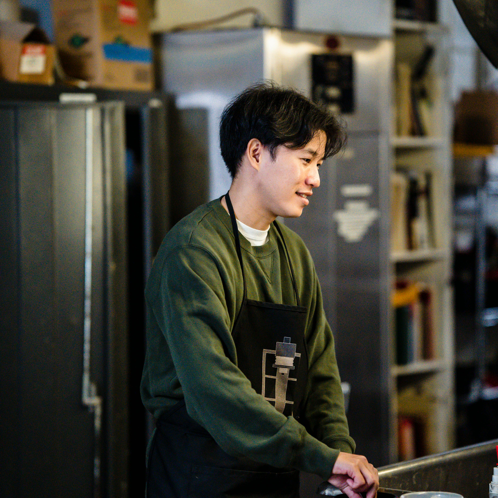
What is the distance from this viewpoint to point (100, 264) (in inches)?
96.8

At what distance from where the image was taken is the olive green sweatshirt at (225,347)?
1.22 m

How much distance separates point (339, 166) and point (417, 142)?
21.6 inches

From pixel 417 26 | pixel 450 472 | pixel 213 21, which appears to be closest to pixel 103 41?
pixel 213 21

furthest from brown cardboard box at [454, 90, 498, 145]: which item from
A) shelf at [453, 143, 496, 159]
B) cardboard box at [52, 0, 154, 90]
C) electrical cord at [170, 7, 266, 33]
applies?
cardboard box at [52, 0, 154, 90]

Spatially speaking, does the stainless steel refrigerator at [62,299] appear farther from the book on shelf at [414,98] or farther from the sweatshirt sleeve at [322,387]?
the book on shelf at [414,98]

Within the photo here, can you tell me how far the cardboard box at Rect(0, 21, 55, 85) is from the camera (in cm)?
247

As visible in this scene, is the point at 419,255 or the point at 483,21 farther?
the point at 419,255

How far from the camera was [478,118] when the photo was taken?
3.73m

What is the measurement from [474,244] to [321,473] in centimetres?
318

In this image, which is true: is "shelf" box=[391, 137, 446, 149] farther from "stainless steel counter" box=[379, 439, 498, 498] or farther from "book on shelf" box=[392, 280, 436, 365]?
"stainless steel counter" box=[379, 439, 498, 498]

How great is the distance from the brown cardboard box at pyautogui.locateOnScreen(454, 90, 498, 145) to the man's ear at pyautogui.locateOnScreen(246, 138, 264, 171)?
258 cm

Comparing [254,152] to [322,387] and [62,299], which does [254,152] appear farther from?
[62,299]

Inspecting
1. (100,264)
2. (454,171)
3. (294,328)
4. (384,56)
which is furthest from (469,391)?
(294,328)

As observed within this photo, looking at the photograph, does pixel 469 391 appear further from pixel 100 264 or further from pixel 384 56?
pixel 100 264
